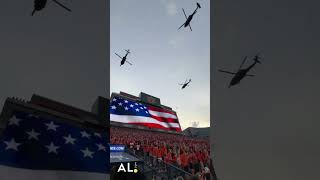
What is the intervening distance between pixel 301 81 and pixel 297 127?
38 cm

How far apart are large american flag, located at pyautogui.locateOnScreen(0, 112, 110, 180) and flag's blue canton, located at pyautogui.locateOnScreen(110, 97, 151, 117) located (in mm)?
5951

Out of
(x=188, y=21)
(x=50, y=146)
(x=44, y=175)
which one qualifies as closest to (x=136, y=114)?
(x=188, y=21)

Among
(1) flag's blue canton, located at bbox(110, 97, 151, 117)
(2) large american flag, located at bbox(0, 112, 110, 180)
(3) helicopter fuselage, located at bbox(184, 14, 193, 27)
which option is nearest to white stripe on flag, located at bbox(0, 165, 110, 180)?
(2) large american flag, located at bbox(0, 112, 110, 180)

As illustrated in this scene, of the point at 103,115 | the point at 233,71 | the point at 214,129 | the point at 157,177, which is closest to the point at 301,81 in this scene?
the point at 233,71

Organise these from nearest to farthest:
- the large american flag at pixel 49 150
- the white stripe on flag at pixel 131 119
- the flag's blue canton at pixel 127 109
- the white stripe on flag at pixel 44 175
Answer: the white stripe on flag at pixel 44 175 < the large american flag at pixel 49 150 < the white stripe on flag at pixel 131 119 < the flag's blue canton at pixel 127 109

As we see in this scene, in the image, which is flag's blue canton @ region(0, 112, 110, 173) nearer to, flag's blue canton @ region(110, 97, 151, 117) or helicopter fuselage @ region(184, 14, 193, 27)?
helicopter fuselage @ region(184, 14, 193, 27)

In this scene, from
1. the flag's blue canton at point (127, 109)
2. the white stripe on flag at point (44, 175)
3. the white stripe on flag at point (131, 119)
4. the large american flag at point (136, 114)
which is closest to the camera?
the white stripe on flag at point (44, 175)

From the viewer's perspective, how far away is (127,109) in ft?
30.0

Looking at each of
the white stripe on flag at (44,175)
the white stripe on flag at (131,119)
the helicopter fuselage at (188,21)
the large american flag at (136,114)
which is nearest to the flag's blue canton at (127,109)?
the large american flag at (136,114)

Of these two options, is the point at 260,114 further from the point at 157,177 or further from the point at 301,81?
the point at 157,177

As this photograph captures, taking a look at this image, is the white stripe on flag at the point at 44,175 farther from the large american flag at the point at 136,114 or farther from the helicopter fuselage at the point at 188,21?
the large american flag at the point at 136,114

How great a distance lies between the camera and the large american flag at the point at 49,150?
2.49 meters

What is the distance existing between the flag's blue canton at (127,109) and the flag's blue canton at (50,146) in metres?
5.95

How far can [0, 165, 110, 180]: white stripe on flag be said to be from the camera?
2.38 meters
